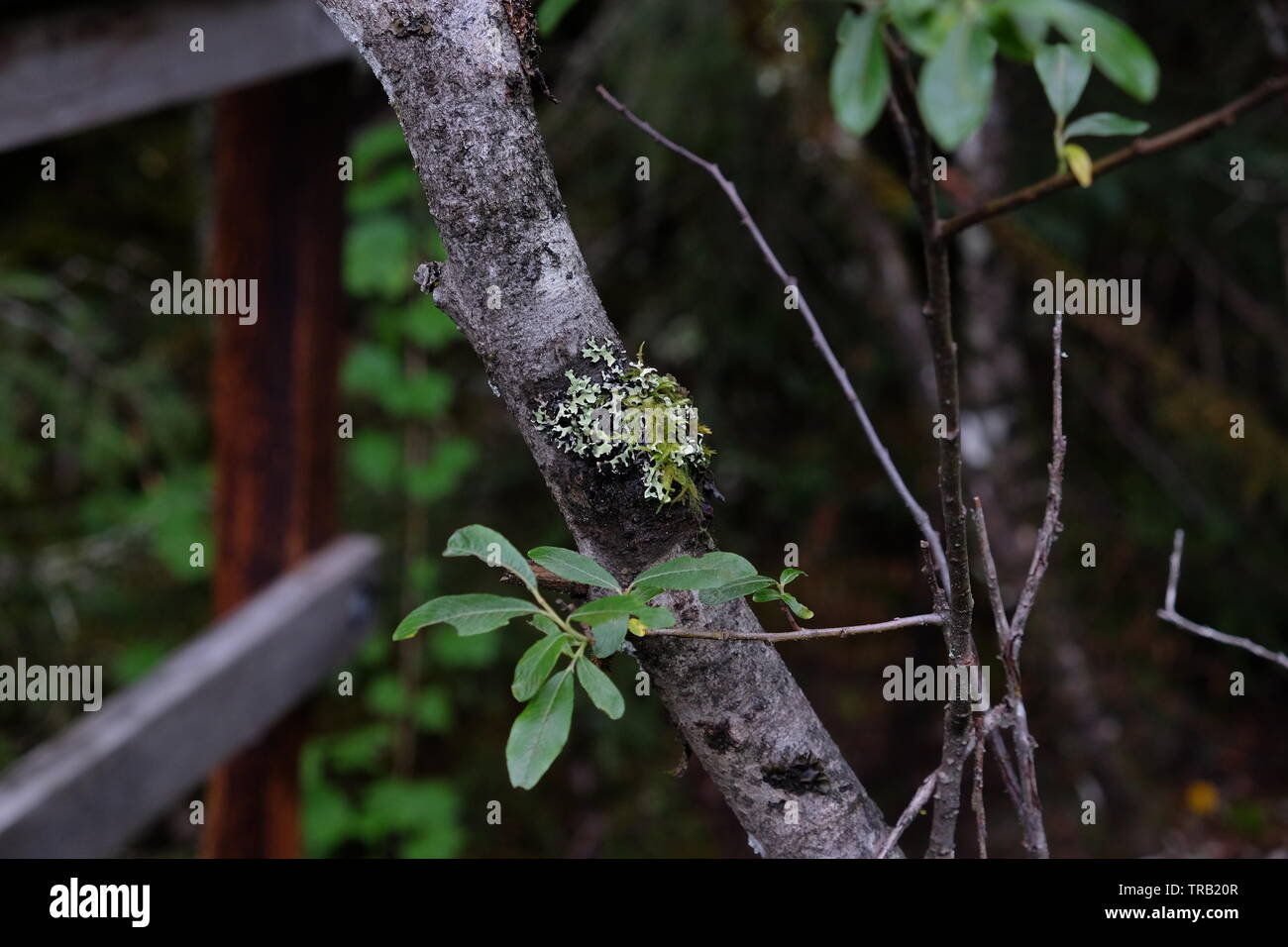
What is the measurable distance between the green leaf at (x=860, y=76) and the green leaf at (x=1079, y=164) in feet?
0.41

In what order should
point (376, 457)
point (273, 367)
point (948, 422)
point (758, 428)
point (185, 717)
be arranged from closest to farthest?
point (948, 422) < point (185, 717) < point (273, 367) < point (376, 457) < point (758, 428)

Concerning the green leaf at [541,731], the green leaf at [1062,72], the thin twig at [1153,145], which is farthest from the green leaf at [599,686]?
the green leaf at [1062,72]

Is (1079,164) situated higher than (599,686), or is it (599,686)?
(1079,164)

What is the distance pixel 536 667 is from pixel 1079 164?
0.55m

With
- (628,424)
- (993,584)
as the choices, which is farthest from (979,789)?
(628,424)

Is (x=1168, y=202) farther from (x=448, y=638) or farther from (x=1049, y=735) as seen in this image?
(x=448, y=638)

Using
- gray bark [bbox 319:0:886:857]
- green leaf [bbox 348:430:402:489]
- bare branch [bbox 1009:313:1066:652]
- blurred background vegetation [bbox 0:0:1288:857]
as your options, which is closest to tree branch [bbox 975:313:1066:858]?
bare branch [bbox 1009:313:1066:652]

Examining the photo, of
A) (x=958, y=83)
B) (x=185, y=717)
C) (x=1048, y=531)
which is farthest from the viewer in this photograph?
(x=185, y=717)

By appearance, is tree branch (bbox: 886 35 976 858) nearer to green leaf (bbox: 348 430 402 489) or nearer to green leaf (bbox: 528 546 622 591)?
green leaf (bbox: 528 546 622 591)

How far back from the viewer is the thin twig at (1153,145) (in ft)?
1.94

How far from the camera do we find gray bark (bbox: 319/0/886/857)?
804mm

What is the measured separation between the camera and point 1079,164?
0.64 meters

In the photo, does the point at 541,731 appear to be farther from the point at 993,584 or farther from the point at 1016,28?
the point at 1016,28

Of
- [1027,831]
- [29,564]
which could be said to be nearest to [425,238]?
[29,564]
